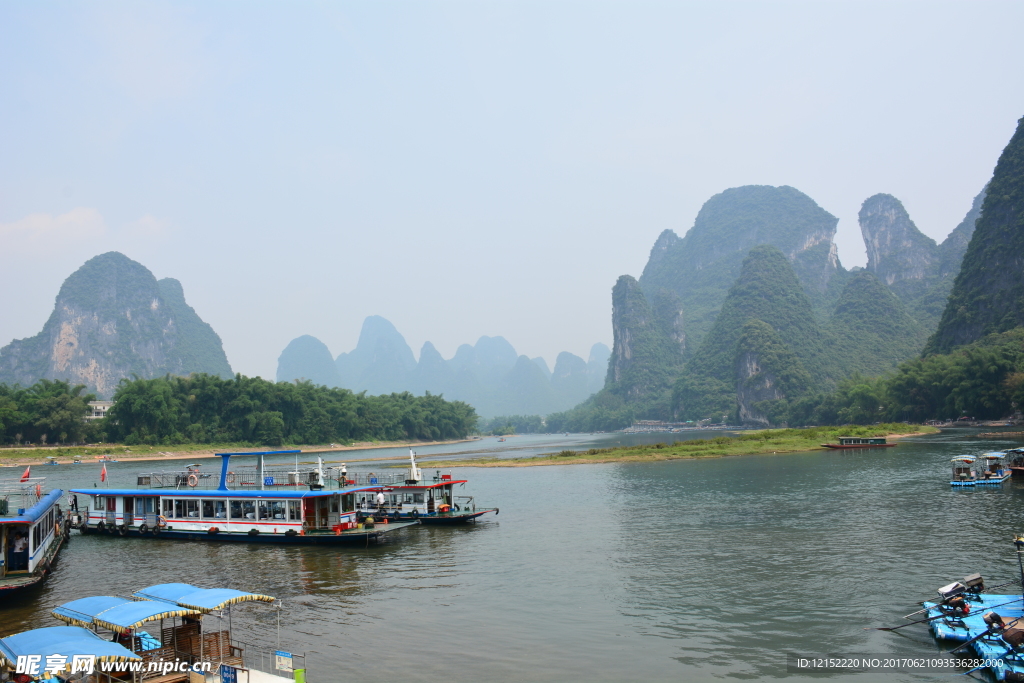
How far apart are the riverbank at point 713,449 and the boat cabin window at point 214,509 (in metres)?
37.6

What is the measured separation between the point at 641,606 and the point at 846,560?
303 inches

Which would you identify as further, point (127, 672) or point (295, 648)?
point (295, 648)

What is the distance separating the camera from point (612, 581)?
2031 centimetres

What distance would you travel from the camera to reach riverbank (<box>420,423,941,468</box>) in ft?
213

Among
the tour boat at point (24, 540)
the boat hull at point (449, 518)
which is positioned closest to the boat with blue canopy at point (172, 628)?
the tour boat at point (24, 540)

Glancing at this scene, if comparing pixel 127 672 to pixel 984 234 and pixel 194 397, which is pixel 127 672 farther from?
pixel 984 234

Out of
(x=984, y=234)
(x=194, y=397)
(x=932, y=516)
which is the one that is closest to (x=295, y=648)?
(x=932, y=516)

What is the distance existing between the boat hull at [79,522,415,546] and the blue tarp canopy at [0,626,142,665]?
16037 mm

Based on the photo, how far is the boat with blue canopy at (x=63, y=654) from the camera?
32.2ft

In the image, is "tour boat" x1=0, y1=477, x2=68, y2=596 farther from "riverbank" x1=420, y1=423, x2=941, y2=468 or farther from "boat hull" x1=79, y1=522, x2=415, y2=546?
"riverbank" x1=420, y1=423, x2=941, y2=468

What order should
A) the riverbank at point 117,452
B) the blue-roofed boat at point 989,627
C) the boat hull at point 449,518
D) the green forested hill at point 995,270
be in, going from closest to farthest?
the blue-roofed boat at point 989,627 → the boat hull at point 449,518 → the riverbank at point 117,452 → the green forested hill at point 995,270

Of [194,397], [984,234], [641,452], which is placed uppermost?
[984,234]

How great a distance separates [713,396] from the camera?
570ft

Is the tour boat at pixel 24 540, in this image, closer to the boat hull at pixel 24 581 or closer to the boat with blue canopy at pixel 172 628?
Answer: the boat hull at pixel 24 581
